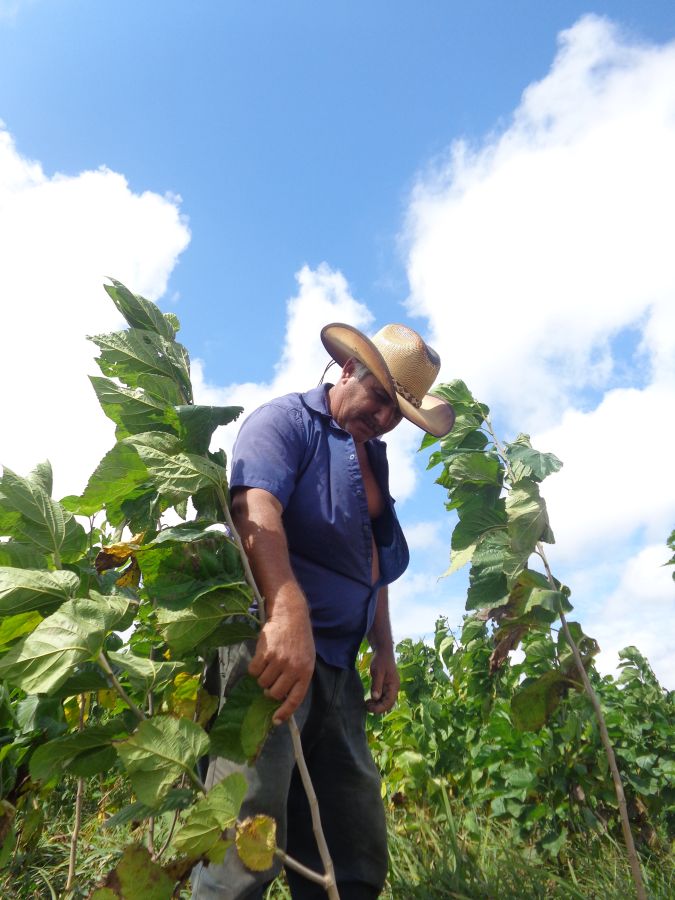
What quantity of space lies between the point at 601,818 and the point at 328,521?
244 centimetres

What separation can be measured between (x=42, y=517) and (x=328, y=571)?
2.88 ft

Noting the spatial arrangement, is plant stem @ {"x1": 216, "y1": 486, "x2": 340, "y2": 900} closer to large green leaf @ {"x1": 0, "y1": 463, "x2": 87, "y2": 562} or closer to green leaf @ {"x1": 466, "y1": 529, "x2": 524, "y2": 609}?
large green leaf @ {"x1": 0, "y1": 463, "x2": 87, "y2": 562}

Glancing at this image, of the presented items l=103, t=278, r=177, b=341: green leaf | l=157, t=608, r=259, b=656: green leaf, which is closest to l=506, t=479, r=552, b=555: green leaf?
l=157, t=608, r=259, b=656: green leaf

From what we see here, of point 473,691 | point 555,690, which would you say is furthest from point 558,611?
point 473,691

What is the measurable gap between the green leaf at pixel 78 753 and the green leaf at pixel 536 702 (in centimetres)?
134

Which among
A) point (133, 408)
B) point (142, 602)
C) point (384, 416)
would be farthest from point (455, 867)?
point (133, 408)

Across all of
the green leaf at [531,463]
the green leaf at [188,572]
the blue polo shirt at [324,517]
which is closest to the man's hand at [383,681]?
the blue polo shirt at [324,517]

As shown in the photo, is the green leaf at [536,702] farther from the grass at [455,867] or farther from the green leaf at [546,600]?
the grass at [455,867]

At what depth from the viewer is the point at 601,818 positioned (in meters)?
3.48

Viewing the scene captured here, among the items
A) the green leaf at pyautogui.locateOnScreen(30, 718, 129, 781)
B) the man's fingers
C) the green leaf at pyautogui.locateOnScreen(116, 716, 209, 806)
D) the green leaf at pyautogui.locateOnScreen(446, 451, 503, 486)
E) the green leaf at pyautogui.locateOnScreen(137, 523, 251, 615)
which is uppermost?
the green leaf at pyautogui.locateOnScreen(446, 451, 503, 486)

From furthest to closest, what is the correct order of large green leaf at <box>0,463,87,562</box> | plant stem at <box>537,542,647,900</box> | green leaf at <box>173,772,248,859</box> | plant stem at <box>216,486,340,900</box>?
plant stem at <box>537,542,647,900</box>, large green leaf at <box>0,463,87,562</box>, plant stem at <box>216,486,340,900</box>, green leaf at <box>173,772,248,859</box>

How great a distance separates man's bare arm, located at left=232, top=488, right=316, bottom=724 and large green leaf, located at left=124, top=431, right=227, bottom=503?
0.72ft

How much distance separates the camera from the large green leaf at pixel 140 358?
1.66 metres

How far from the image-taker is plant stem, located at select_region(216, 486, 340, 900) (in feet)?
4.60
